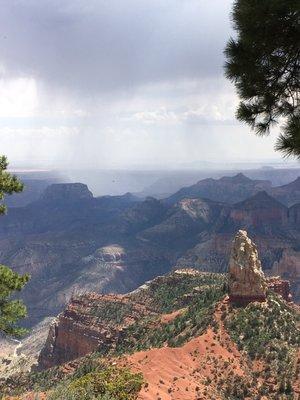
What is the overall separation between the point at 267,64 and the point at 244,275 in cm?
5695

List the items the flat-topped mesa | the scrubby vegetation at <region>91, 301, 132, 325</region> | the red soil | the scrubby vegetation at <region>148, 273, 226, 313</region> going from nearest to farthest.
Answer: the red soil → the flat-topped mesa → the scrubby vegetation at <region>148, 273, 226, 313</region> → the scrubby vegetation at <region>91, 301, 132, 325</region>

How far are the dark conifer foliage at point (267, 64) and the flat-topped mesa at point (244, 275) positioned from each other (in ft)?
181

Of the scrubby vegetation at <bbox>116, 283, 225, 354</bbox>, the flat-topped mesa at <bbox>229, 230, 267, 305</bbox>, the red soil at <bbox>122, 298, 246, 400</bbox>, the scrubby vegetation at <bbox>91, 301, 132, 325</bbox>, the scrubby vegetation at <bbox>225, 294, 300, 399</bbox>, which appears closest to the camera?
the red soil at <bbox>122, 298, 246, 400</bbox>

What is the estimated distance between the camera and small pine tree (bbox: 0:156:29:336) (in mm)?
23844

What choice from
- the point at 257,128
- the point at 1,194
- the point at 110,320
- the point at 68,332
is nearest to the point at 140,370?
the point at 1,194

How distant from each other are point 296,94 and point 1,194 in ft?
46.2

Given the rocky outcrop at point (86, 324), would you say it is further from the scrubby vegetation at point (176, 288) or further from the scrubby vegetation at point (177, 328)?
the scrubby vegetation at point (177, 328)

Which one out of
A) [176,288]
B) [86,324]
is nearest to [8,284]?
[176,288]

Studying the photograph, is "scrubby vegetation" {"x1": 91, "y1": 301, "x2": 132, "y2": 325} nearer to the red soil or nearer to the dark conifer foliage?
the red soil

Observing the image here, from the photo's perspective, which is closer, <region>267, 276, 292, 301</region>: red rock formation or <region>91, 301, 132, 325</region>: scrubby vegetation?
<region>267, 276, 292, 301</region>: red rock formation

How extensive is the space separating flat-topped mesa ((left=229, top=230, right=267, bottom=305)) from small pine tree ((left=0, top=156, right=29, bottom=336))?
49961 millimetres

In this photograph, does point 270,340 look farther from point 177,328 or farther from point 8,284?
point 8,284

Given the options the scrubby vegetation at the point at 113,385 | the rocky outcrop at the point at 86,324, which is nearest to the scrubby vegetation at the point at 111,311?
the rocky outcrop at the point at 86,324

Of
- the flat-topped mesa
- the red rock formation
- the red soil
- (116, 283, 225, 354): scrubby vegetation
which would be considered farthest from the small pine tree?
the red rock formation
